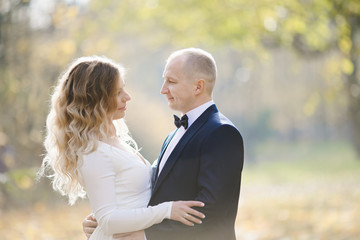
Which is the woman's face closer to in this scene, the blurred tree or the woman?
the woman

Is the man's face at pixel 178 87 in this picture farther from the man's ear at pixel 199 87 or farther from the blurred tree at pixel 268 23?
the blurred tree at pixel 268 23

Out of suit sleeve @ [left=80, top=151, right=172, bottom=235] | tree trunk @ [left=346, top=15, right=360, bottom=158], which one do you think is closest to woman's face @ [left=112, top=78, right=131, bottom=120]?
suit sleeve @ [left=80, top=151, right=172, bottom=235]

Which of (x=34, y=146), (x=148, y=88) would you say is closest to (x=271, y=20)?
(x=34, y=146)

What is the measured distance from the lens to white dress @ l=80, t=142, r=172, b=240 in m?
2.46

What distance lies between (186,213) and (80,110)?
0.82 meters

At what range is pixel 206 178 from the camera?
2.41m

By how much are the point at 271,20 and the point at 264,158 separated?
23.7 m

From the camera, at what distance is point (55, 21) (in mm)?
9188

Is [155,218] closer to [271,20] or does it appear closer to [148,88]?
[271,20]

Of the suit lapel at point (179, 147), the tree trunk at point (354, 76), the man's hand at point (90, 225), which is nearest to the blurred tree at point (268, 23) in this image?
the tree trunk at point (354, 76)

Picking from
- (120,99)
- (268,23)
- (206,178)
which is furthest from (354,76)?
(206,178)

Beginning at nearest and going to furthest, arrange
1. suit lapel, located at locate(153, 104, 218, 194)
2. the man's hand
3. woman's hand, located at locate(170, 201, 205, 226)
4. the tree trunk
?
woman's hand, located at locate(170, 201, 205, 226), suit lapel, located at locate(153, 104, 218, 194), the man's hand, the tree trunk

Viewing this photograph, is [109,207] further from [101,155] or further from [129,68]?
[129,68]

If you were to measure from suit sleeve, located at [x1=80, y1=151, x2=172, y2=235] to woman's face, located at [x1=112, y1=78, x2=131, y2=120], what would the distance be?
36 cm
